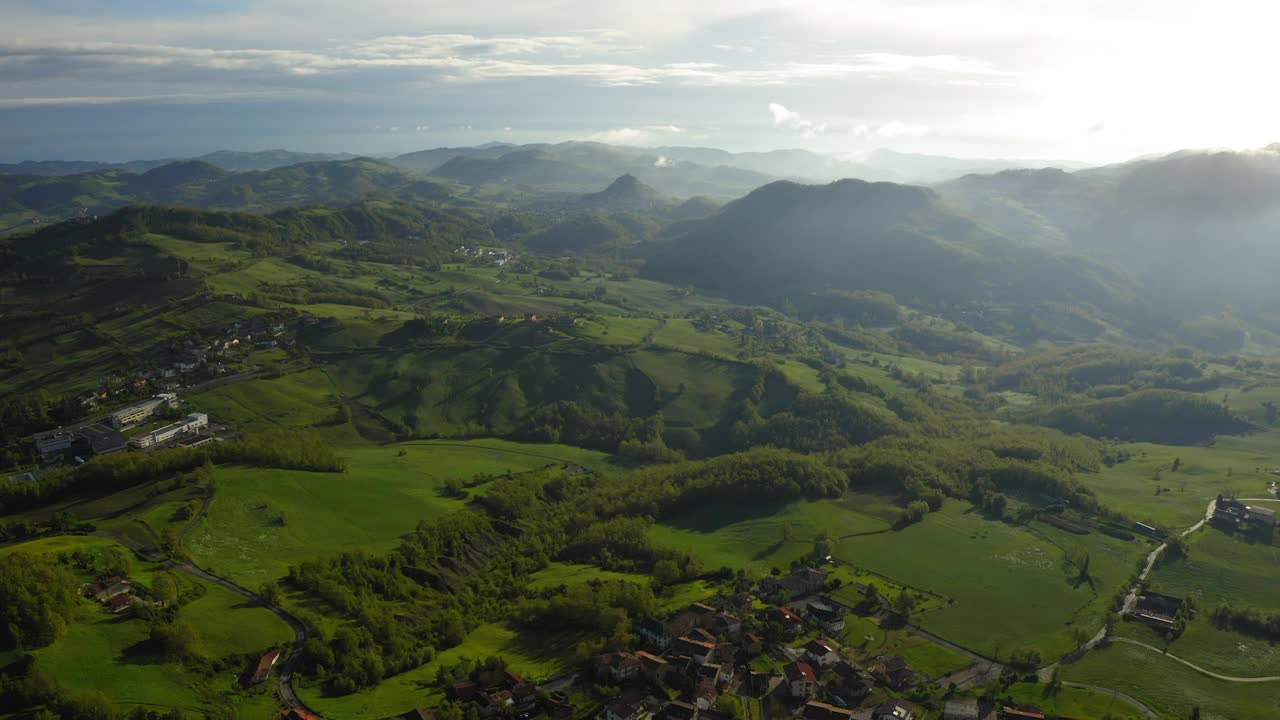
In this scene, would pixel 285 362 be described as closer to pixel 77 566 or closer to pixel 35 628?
pixel 77 566

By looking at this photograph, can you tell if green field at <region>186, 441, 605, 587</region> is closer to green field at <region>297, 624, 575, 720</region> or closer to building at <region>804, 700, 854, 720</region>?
green field at <region>297, 624, 575, 720</region>

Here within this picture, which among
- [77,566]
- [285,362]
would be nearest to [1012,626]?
[77,566]

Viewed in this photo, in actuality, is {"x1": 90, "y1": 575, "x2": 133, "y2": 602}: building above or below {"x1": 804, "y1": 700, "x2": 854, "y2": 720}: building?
above

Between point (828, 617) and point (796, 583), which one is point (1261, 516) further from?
point (828, 617)

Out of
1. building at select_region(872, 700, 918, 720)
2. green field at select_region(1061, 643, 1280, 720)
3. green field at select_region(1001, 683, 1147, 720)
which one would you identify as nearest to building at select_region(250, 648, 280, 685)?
building at select_region(872, 700, 918, 720)

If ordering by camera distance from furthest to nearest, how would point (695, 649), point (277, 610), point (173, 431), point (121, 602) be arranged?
point (173, 431), point (277, 610), point (695, 649), point (121, 602)

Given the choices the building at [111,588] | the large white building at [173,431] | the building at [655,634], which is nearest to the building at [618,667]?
the building at [655,634]

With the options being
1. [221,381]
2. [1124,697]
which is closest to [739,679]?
[1124,697]
